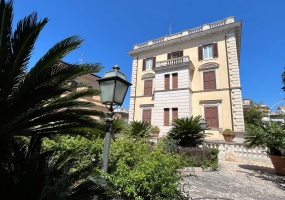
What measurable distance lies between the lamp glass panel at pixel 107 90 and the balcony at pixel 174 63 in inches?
612

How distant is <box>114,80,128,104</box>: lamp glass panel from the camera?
3.30m

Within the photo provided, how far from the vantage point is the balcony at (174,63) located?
58.4ft

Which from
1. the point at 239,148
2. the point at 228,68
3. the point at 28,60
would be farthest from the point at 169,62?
the point at 28,60

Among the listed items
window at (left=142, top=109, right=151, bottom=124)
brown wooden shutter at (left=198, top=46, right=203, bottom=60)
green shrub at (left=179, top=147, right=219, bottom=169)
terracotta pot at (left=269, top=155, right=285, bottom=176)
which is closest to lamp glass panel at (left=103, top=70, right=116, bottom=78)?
green shrub at (left=179, top=147, right=219, bottom=169)

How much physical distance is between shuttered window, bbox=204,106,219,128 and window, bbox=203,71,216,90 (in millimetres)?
2094

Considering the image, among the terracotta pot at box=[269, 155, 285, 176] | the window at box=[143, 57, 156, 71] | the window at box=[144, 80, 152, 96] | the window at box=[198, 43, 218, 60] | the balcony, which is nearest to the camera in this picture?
the terracotta pot at box=[269, 155, 285, 176]

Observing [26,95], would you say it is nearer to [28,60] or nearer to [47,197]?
[28,60]

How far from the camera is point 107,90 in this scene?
3.32 m

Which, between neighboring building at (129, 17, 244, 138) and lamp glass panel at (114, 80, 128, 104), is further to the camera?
neighboring building at (129, 17, 244, 138)

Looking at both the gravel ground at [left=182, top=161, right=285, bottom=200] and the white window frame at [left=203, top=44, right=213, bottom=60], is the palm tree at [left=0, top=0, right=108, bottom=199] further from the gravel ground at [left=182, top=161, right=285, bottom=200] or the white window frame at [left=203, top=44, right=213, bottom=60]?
the white window frame at [left=203, top=44, right=213, bottom=60]

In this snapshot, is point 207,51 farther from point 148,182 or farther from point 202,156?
point 148,182

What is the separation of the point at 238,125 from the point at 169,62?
9.14 metres

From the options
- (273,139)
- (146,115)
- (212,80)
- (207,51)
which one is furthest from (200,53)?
(273,139)

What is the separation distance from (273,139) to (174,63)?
13.0 meters
